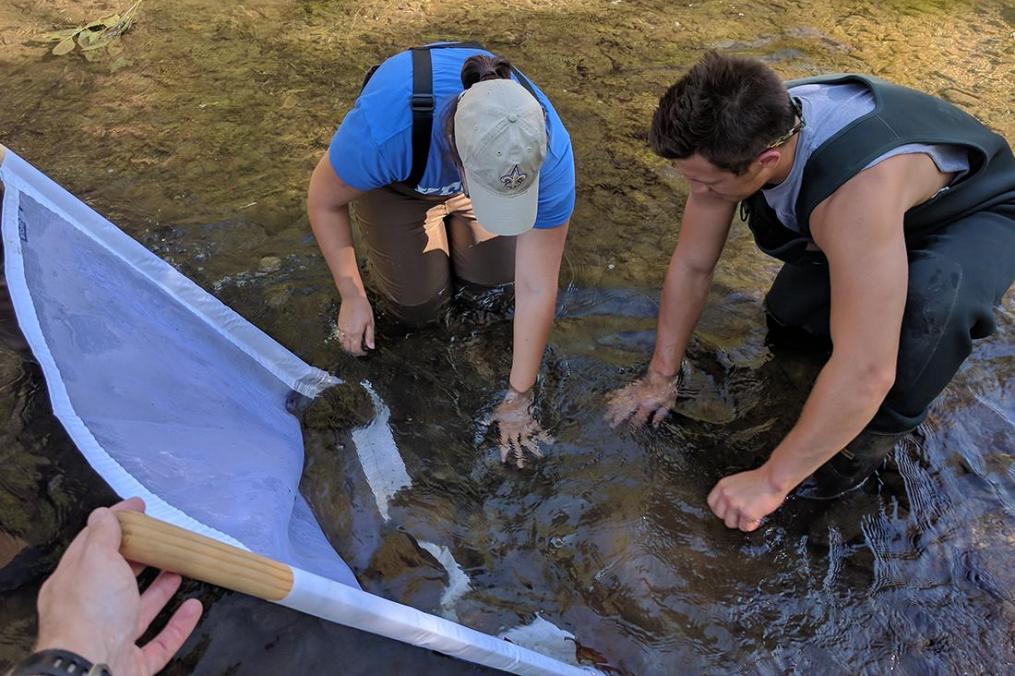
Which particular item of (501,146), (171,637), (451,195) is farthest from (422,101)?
(171,637)

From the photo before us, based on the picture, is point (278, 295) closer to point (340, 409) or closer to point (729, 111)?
point (340, 409)

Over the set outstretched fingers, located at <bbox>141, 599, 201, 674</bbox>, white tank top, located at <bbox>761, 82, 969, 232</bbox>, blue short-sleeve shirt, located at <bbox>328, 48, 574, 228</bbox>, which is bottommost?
outstretched fingers, located at <bbox>141, 599, 201, 674</bbox>

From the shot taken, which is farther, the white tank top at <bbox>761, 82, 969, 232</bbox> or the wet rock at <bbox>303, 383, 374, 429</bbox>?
the wet rock at <bbox>303, 383, 374, 429</bbox>

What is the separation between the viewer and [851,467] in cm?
222

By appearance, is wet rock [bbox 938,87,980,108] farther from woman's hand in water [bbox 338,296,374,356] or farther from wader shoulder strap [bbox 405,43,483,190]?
woman's hand in water [bbox 338,296,374,356]

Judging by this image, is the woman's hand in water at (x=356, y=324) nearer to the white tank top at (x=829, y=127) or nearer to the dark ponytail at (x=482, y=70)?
the dark ponytail at (x=482, y=70)

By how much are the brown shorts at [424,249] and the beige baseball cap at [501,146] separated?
0.72m

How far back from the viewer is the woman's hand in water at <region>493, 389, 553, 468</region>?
2395mm

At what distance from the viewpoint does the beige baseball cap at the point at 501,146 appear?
170 cm

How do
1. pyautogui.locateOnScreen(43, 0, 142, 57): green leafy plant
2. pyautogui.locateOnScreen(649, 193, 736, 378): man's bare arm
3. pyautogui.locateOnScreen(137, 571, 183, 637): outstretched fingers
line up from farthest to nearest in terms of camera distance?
pyautogui.locateOnScreen(43, 0, 142, 57): green leafy plant, pyautogui.locateOnScreen(649, 193, 736, 378): man's bare arm, pyautogui.locateOnScreen(137, 571, 183, 637): outstretched fingers

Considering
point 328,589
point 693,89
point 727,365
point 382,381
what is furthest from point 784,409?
point 328,589

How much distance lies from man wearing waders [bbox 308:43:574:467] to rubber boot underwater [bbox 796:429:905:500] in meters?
0.92

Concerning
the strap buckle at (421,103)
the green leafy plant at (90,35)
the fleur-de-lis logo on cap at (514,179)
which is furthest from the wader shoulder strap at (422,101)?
the green leafy plant at (90,35)

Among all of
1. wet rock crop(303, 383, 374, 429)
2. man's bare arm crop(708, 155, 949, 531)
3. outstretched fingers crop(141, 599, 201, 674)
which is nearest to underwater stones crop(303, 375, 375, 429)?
wet rock crop(303, 383, 374, 429)
